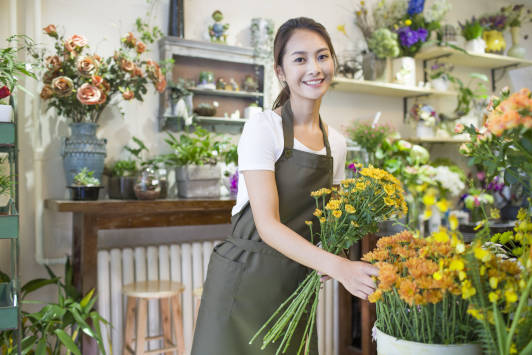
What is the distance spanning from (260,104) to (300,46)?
1.92m

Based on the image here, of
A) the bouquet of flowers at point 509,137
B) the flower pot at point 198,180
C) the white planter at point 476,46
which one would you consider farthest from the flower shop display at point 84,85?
the white planter at point 476,46

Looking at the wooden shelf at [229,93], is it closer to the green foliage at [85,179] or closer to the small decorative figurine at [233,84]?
the small decorative figurine at [233,84]

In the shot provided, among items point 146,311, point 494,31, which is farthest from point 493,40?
point 146,311

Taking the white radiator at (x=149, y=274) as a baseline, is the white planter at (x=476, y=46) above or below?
above

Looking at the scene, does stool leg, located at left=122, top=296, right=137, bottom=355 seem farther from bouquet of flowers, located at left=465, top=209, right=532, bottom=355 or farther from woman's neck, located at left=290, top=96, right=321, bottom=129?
bouquet of flowers, located at left=465, top=209, right=532, bottom=355

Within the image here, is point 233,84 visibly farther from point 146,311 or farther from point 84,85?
point 146,311

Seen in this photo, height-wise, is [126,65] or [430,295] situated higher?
[126,65]

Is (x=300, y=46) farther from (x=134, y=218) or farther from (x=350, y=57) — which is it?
(x=350, y=57)

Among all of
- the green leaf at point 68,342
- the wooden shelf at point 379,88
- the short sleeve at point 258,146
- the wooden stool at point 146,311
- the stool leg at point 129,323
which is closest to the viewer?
the short sleeve at point 258,146

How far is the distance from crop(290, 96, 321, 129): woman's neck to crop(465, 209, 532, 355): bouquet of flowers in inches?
31.1

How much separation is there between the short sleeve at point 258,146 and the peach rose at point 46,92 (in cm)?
146

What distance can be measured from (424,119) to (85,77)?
248 centimetres

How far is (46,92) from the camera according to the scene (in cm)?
236

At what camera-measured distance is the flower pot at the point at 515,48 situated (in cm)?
411
